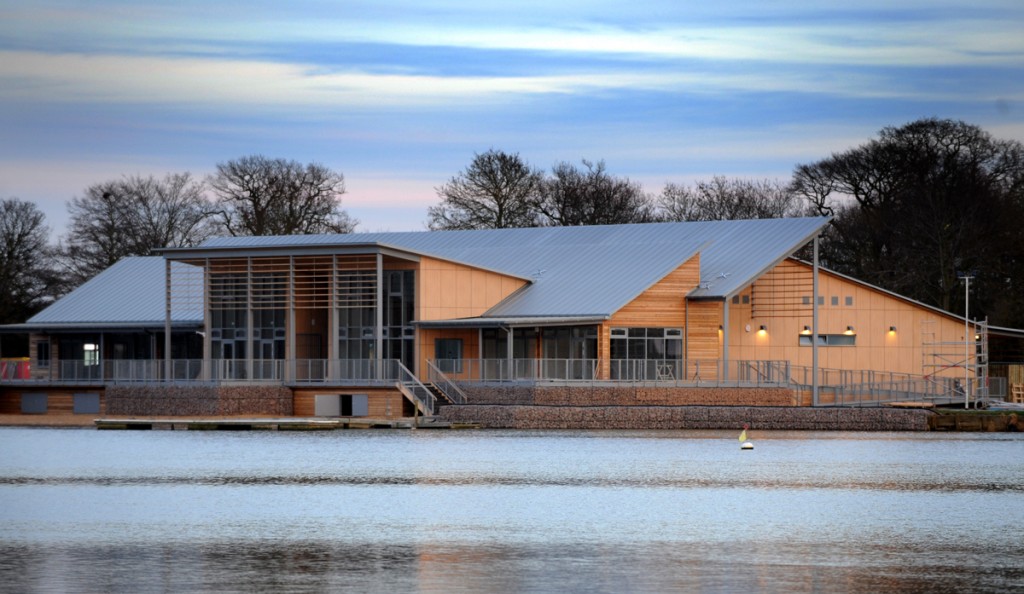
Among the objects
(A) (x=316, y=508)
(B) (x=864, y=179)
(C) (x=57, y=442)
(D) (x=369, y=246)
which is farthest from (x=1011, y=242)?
(A) (x=316, y=508)

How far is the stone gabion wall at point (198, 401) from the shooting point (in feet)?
175

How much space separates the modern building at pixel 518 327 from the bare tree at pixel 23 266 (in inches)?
701

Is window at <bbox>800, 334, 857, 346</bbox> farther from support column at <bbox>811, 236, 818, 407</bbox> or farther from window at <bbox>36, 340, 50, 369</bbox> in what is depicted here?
window at <bbox>36, 340, 50, 369</bbox>

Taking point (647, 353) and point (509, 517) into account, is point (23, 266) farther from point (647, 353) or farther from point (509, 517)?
point (509, 517)

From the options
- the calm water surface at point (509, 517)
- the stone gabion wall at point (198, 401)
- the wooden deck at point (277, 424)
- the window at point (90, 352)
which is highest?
the window at point (90, 352)

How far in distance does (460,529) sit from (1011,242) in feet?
164

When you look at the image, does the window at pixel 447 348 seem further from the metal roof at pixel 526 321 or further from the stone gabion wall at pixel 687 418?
the stone gabion wall at pixel 687 418

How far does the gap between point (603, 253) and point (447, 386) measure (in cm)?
1015

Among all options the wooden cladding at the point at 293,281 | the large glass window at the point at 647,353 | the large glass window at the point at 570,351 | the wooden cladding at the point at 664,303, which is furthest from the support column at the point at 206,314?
the wooden cladding at the point at 664,303

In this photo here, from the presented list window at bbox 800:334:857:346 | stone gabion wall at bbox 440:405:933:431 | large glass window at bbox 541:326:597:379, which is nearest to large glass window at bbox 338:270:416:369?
large glass window at bbox 541:326:597:379

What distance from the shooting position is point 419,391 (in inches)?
2058

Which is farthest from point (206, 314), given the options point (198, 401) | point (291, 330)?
point (198, 401)

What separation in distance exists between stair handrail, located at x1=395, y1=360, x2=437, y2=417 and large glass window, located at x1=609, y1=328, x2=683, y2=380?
5.75 metres

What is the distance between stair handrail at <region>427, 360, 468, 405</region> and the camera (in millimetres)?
51875
